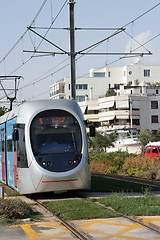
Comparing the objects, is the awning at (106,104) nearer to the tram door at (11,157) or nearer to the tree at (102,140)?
the tree at (102,140)

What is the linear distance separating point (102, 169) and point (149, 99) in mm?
73883

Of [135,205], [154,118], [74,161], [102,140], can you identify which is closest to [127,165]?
[74,161]

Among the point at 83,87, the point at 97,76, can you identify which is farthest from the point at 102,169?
the point at 97,76

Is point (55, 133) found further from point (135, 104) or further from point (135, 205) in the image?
point (135, 104)

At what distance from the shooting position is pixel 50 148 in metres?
15.8

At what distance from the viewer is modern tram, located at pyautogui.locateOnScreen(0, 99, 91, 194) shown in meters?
15.5

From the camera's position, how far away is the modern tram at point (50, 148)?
51.0 ft

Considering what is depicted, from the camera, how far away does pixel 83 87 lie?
13612 centimetres

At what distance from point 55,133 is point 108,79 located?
122 m

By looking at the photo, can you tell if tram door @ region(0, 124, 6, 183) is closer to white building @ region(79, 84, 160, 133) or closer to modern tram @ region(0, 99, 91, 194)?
modern tram @ region(0, 99, 91, 194)

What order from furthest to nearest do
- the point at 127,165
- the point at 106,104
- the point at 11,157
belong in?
1. the point at 106,104
2. the point at 127,165
3. the point at 11,157

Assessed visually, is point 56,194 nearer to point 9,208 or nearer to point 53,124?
point 53,124

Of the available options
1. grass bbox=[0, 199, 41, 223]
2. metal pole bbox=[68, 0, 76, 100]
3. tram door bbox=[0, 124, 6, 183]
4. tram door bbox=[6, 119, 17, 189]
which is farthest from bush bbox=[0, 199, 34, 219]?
metal pole bbox=[68, 0, 76, 100]

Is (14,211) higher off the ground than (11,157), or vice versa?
(11,157)
